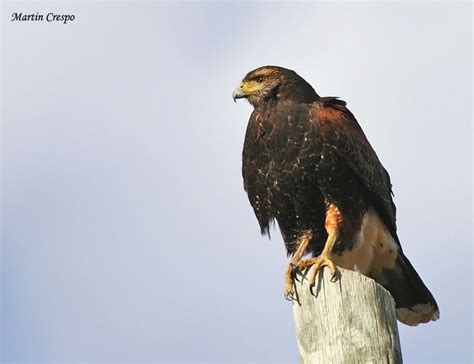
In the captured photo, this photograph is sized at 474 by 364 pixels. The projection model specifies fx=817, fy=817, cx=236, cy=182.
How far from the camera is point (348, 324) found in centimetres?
398

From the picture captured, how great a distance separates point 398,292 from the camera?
6652mm

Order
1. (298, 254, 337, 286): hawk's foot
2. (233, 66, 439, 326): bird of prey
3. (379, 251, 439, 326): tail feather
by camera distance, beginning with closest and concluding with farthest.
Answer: (298, 254, 337, 286): hawk's foot → (233, 66, 439, 326): bird of prey → (379, 251, 439, 326): tail feather

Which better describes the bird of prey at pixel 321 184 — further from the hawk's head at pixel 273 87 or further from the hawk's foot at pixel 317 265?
the hawk's foot at pixel 317 265

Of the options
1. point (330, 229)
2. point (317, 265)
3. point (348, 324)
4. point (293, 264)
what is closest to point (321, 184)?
point (330, 229)

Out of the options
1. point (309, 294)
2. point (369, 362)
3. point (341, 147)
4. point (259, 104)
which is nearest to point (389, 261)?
point (341, 147)

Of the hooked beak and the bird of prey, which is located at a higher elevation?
the hooked beak

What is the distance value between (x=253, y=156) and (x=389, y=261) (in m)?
1.46

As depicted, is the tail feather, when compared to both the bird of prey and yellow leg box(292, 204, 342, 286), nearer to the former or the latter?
the bird of prey

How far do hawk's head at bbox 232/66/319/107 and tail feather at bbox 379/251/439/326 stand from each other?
155 centimetres

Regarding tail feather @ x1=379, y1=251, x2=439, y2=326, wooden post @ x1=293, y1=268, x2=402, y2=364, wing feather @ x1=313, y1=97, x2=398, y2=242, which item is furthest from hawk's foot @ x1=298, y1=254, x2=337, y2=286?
tail feather @ x1=379, y1=251, x2=439, y2=326

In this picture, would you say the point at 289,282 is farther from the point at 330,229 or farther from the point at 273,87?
the point at 273,87

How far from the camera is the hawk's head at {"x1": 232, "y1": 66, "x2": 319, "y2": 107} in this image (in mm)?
6582

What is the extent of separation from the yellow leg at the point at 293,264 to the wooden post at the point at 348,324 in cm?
54

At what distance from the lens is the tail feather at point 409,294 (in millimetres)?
6508
